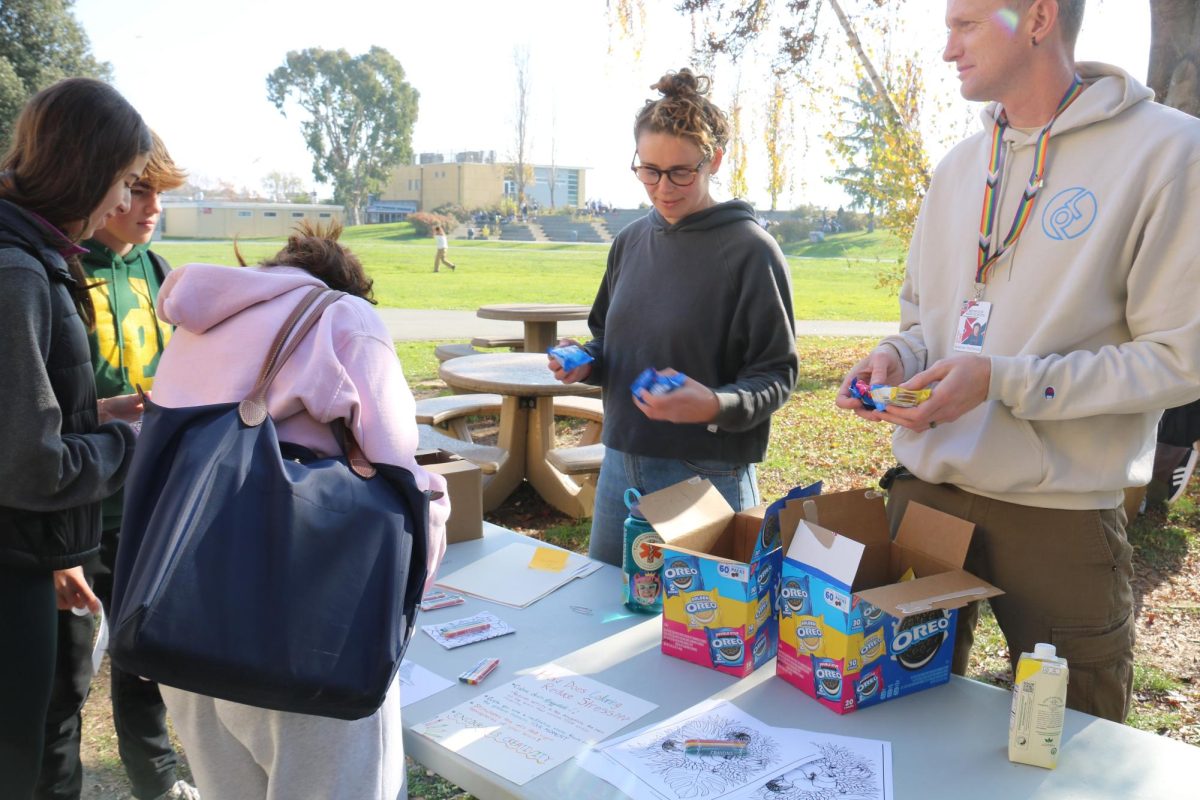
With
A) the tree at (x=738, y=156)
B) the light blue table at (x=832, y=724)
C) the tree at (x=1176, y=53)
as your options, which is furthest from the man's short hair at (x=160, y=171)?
the tree at (x=738, y=156)

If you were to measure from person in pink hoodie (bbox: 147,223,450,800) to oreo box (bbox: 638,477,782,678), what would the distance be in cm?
50

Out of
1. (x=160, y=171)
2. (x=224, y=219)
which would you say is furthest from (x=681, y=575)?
(x=224, y=219)

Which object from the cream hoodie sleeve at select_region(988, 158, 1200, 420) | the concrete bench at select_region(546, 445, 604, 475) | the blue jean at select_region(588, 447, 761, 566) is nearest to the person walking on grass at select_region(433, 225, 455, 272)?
the concrete bench at select_region(546, 445, 604, 475)

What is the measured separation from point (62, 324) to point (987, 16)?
1.97m

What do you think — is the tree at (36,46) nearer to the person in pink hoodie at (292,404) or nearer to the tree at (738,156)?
the tree at (738,156)

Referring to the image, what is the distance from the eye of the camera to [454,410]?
5.77 meters

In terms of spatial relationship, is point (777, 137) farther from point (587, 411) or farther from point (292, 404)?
point (292, 404)

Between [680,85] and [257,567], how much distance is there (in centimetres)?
168

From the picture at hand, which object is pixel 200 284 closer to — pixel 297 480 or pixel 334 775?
pixel 297 480

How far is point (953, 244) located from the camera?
1861 millimetres

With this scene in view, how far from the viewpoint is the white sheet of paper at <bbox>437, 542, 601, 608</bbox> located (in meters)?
2.10

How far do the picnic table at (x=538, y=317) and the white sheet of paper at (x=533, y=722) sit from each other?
556 cm

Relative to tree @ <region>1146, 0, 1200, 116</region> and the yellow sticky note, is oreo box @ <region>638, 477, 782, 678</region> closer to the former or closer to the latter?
the yellow sticky note

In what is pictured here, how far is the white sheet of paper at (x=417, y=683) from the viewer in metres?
1.65
